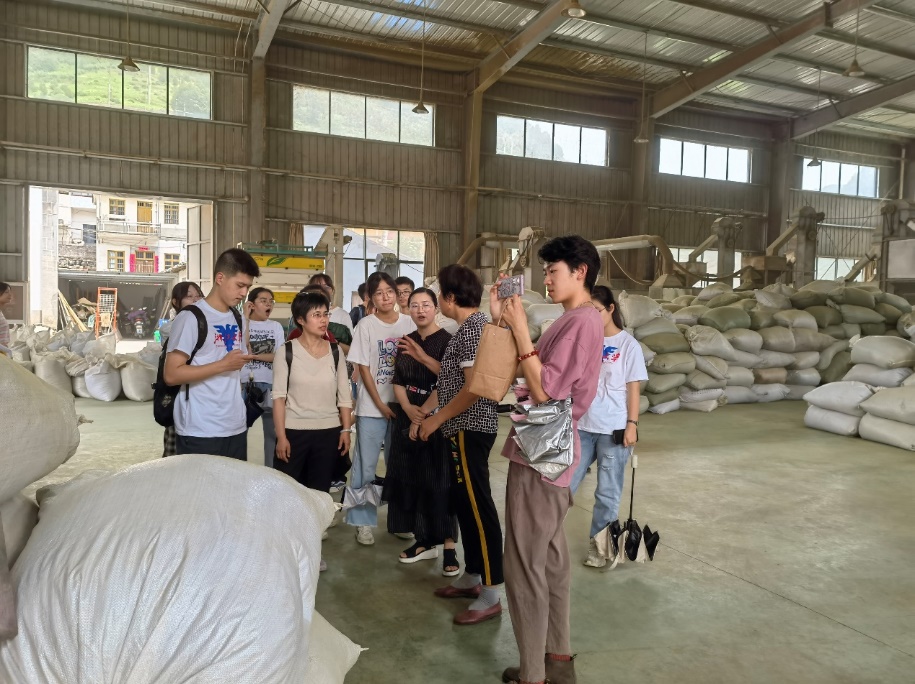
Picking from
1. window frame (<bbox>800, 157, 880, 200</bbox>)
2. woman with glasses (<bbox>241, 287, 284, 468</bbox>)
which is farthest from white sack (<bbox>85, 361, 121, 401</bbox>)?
window frame (<bbox>800, 157, 880, 200</bbox>)

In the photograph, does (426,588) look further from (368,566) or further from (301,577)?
(301,577)

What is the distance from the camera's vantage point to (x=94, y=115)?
1059 cm

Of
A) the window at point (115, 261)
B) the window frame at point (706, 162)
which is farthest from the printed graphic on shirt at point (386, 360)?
the window at point (115, 261)

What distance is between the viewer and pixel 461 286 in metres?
2.44

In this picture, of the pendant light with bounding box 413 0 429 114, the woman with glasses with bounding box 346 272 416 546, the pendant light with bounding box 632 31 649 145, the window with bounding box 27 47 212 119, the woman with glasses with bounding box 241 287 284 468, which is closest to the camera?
the woman with glasses with bounding box 346 272 416 546

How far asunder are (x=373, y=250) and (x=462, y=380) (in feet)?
35.5

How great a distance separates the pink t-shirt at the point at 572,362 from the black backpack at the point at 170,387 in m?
1.21

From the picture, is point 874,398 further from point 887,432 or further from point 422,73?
point 422,73

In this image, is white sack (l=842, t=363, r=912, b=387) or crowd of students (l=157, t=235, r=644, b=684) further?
white sack (l=842, t=363, r=912, b=387)

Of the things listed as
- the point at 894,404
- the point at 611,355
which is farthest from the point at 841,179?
the point at 611,355

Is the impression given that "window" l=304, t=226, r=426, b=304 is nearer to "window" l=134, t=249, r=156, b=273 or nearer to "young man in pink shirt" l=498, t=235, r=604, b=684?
"young man in pink shirt" l=498, t=235, r=604, b=684

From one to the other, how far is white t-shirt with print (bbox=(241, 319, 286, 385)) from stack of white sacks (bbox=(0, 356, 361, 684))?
2194 millimetres

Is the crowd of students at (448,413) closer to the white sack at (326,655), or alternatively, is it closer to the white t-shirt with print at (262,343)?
the white t-shirt with print at (262,343)

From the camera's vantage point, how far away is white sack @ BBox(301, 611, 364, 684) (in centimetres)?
148
